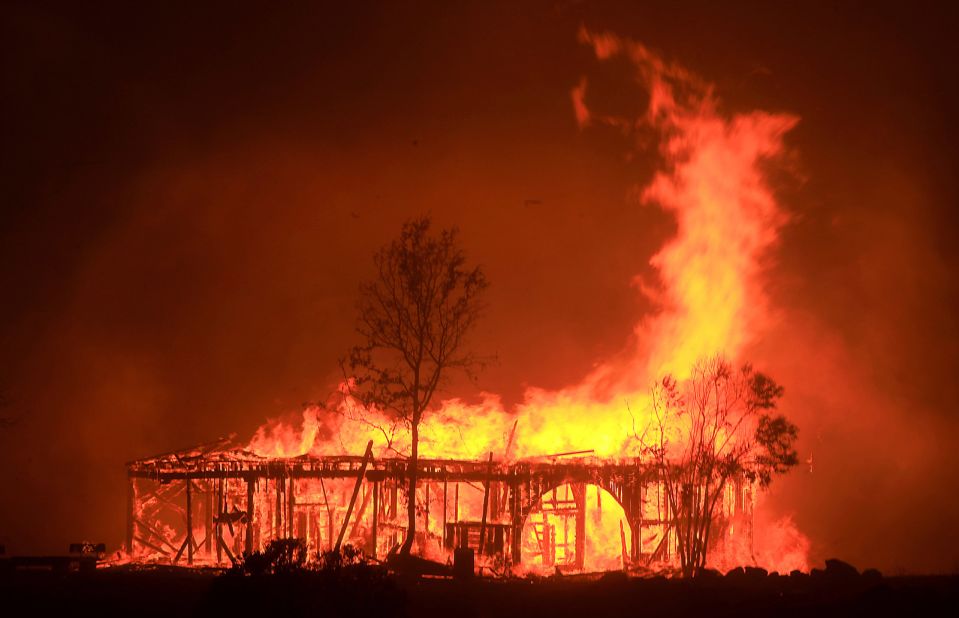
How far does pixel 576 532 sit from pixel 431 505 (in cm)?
602

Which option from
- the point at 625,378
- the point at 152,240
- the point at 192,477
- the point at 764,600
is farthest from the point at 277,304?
the point at 764,600

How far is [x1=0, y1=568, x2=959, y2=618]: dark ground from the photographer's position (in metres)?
20.9

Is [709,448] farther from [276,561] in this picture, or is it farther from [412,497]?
[276,561]

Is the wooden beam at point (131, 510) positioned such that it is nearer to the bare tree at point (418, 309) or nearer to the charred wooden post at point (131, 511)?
the charred wooden post at point (131, 511)

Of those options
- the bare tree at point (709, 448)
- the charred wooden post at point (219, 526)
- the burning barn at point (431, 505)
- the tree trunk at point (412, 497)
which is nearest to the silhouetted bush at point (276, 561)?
the burning barn at point (431, 505)

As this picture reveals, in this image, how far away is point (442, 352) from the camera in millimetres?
38562

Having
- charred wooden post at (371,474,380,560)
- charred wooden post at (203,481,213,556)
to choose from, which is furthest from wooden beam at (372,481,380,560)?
charred wooden post at (203,481,213,556)

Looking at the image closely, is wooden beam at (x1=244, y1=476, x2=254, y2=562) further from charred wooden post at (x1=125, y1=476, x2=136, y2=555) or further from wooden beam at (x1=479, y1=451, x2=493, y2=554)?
wooden beam at (x1=479, y1=451, x2=493, y2=554)

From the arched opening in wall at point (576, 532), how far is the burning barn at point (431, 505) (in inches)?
3.3

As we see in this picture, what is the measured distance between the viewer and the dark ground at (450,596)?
20.9 meters

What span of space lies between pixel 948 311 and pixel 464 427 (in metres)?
37.9

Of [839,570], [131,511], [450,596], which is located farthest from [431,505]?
[839,570]

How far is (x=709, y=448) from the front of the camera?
121 ft

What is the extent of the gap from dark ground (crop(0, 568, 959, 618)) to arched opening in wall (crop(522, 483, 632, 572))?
29.3 ft
